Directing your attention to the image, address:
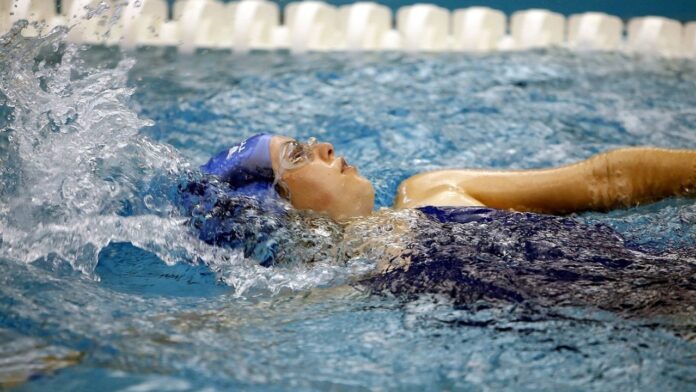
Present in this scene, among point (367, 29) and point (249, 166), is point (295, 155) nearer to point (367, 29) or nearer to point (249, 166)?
point (249, 166)

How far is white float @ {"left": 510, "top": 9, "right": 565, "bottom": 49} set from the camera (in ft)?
19.5

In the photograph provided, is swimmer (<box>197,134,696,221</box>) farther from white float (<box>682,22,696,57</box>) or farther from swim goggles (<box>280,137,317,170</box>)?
white float (<box>682,22,696,57</box>)

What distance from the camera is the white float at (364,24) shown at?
5785 millimetres

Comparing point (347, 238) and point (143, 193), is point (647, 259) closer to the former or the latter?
point (347, 238)

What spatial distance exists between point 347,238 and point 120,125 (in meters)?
0.89

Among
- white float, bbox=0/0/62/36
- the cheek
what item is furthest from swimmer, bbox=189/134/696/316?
white float, bbox=0/0/62/36

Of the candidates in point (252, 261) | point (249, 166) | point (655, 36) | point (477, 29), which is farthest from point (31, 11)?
point (655, 36)

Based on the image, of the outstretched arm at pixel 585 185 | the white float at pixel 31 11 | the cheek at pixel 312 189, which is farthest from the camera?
the white float at pixel 31 11

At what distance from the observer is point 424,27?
19.5 ft

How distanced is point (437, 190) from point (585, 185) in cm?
50

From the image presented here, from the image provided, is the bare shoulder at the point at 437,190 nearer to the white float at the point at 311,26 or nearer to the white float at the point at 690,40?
the white float at the point at 311,26

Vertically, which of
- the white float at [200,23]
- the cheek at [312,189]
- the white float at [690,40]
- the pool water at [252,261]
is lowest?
the pool water at [252,261]

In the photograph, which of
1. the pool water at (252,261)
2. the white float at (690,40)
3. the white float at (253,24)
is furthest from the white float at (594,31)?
the white float at (253,24)

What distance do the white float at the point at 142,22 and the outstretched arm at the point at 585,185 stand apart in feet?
10.9
